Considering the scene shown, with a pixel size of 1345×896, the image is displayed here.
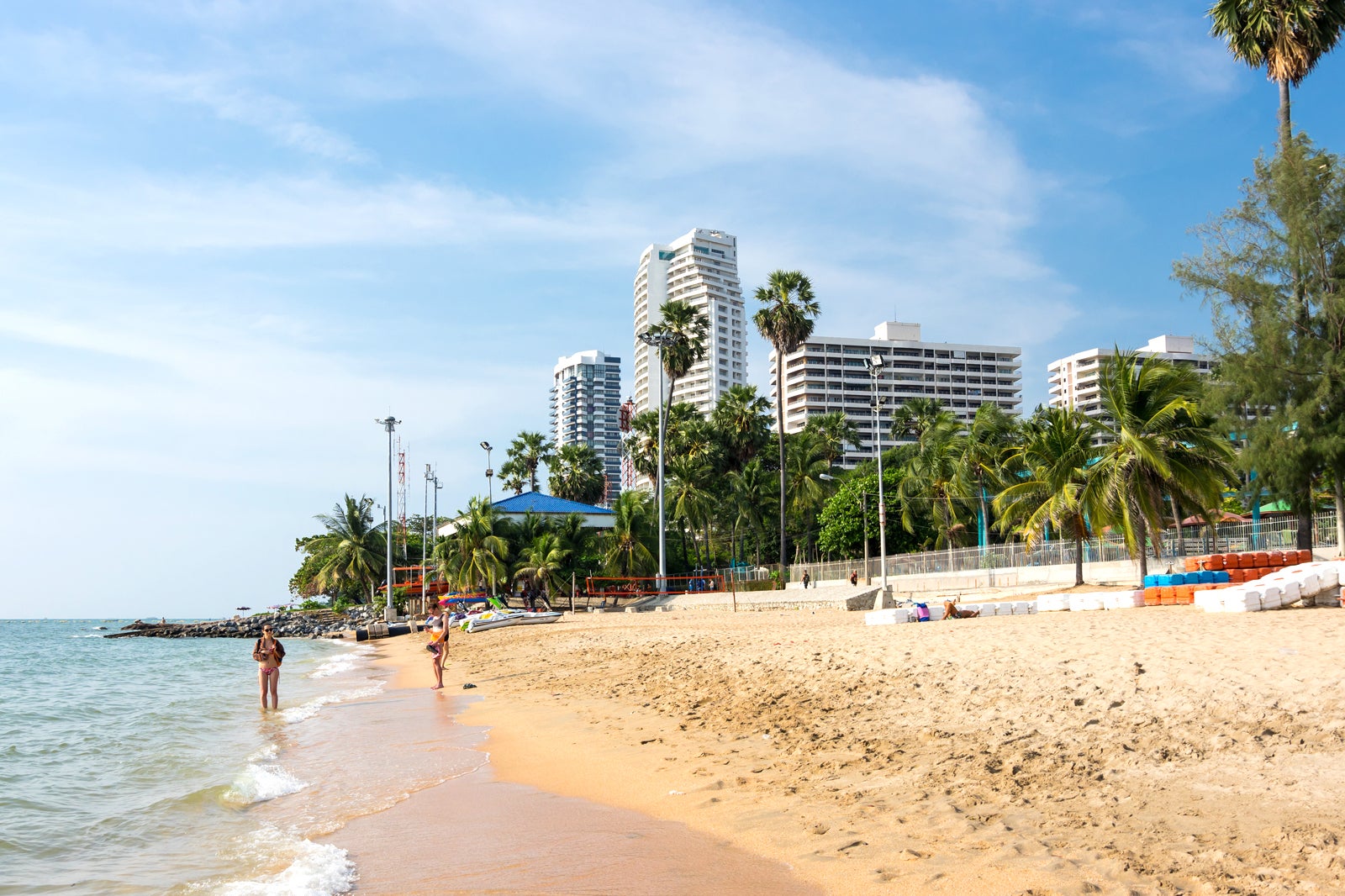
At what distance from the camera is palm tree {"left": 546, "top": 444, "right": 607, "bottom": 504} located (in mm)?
75750

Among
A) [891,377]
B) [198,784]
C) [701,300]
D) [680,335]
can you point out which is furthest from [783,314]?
[701,300]

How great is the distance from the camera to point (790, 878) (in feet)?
17.5

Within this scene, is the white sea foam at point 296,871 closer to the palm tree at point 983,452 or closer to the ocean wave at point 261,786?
the ocean wave at point 261,786

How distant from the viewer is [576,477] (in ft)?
249

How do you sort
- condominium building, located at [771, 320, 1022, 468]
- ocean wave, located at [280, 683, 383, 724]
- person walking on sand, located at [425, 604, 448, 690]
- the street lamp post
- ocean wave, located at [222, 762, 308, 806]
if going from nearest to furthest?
ocean wave, located at [222, 762, 308, 806]
ocean wave, located at [280, 683, 383, 724]
person walking on sand, located at [425, 604, 448, 690]
the street lamp post
condominium building, located at [771, 320, 1022, 468]

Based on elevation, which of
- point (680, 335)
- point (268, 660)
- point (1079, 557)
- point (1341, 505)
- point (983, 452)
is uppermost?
point (680, 335)

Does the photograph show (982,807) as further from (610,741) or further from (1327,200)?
(1327,200)

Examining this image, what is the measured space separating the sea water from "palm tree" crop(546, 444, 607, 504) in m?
54.3

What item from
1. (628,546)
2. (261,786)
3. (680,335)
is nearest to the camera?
(261,786)

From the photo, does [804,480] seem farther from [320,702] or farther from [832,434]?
[320,702]

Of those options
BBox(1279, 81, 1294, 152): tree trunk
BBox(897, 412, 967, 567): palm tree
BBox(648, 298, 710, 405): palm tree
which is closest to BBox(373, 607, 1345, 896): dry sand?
BBox(1279, 81, 1294, 152): tree trunk

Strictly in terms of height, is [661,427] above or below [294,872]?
above

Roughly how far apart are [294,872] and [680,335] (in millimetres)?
52007

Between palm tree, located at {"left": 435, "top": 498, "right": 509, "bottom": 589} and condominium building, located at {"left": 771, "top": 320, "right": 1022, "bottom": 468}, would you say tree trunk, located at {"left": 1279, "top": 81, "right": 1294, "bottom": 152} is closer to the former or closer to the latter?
palm tree, located at {"left": 435, "top": 498, "right": 509, "bottom": 589}
